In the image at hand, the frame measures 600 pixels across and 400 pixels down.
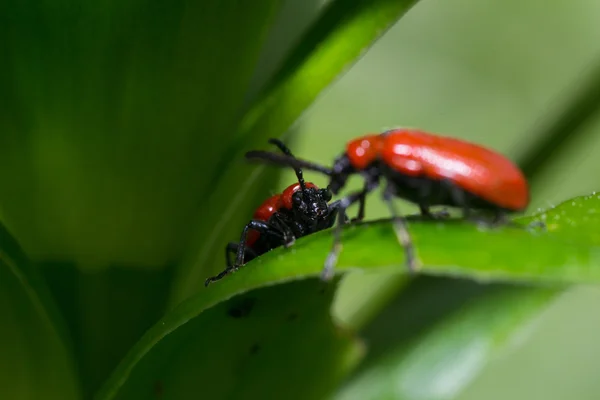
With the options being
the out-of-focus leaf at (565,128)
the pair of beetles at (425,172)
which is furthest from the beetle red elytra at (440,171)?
the out-of-focus leaf at (565,128)

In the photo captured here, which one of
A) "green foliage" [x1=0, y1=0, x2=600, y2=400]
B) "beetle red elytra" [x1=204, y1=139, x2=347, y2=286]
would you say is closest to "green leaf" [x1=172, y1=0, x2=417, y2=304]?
"green foliage" [x1=0, y1=0, x2=600, y2=400]

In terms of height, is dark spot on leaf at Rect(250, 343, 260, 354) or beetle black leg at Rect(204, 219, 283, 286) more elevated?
beetle black leg at Rect(204, 219, 283, 286)

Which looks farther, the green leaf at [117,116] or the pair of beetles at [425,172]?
the pair of beetles at [425,172]

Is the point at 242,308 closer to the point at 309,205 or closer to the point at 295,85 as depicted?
the point at 295,85

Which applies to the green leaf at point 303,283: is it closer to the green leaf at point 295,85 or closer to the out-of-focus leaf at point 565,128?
the green leaf at point 295,85

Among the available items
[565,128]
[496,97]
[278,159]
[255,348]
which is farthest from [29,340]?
[496,97]

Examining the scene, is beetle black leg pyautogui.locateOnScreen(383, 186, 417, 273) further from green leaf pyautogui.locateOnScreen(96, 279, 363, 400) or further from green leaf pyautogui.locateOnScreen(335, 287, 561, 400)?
green leaf pyautogui.locateOnScreen(335, 287, 561, 400)

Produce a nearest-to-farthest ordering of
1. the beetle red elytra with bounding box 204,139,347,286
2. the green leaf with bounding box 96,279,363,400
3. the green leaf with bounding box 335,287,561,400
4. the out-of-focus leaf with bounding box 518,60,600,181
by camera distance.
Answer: the green leaf with bounding box 96,279,363,400 → the green leaf with bounding box 335,287,561,400 → the beetle red elytra with bounding box 204,139,347,286 → the out-of-focus leaf with bounding box 518,60,600,181

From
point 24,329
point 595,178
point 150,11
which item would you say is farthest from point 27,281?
point 595,178
